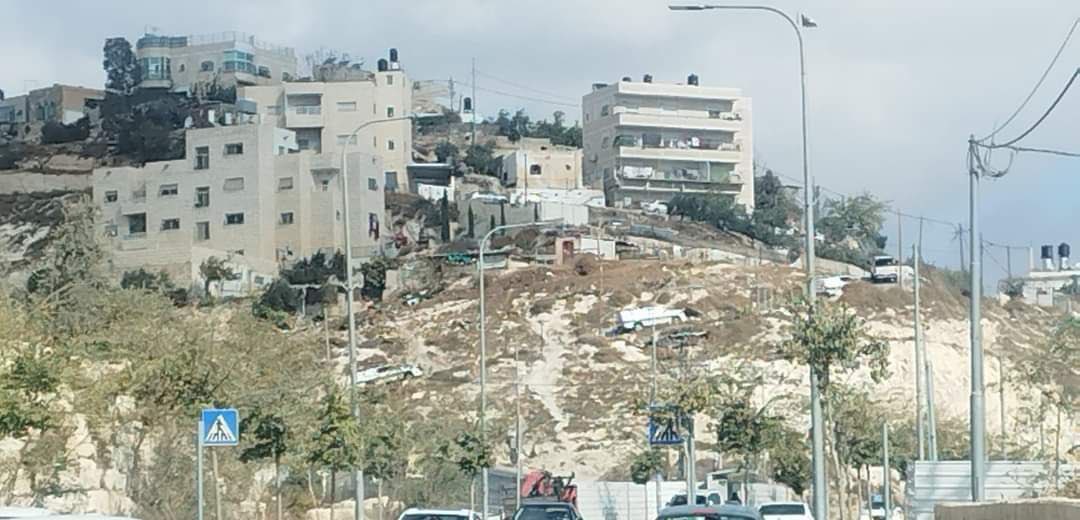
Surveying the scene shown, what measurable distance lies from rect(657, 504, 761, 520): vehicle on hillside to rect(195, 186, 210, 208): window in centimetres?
10451

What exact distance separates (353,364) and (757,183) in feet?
404

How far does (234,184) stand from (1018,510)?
105910 millimetres

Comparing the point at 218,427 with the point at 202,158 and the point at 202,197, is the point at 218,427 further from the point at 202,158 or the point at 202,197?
the point at 202,158

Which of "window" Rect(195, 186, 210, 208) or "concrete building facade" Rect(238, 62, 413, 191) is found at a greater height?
"concrete building facade" Rect(238, 62, 413, 191)

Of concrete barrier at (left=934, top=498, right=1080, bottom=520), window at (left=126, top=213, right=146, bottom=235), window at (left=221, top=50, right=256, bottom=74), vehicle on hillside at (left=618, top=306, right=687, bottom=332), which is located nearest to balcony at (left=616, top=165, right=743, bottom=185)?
window at (left=221, top=50, right=256, bottom=74)

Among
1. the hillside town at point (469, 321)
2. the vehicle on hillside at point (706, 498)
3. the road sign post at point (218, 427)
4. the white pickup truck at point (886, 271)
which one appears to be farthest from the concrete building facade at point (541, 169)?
the road sign post at point (218, 427)

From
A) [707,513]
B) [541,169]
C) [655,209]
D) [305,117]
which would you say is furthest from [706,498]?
[541,169]

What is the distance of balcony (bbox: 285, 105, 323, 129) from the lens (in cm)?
13938

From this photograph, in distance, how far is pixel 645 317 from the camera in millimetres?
105188

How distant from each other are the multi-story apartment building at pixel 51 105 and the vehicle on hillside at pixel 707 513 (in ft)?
470

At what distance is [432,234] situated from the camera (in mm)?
128500

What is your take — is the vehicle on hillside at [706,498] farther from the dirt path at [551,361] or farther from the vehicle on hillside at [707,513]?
the vehicle on hillside at [707,513]

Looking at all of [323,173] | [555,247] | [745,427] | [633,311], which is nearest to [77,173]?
[323,173]

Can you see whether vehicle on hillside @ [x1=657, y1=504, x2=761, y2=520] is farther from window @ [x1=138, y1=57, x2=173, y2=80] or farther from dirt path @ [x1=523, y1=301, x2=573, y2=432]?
window @ [x1=138, y1=57, x2=173, y2=80]
